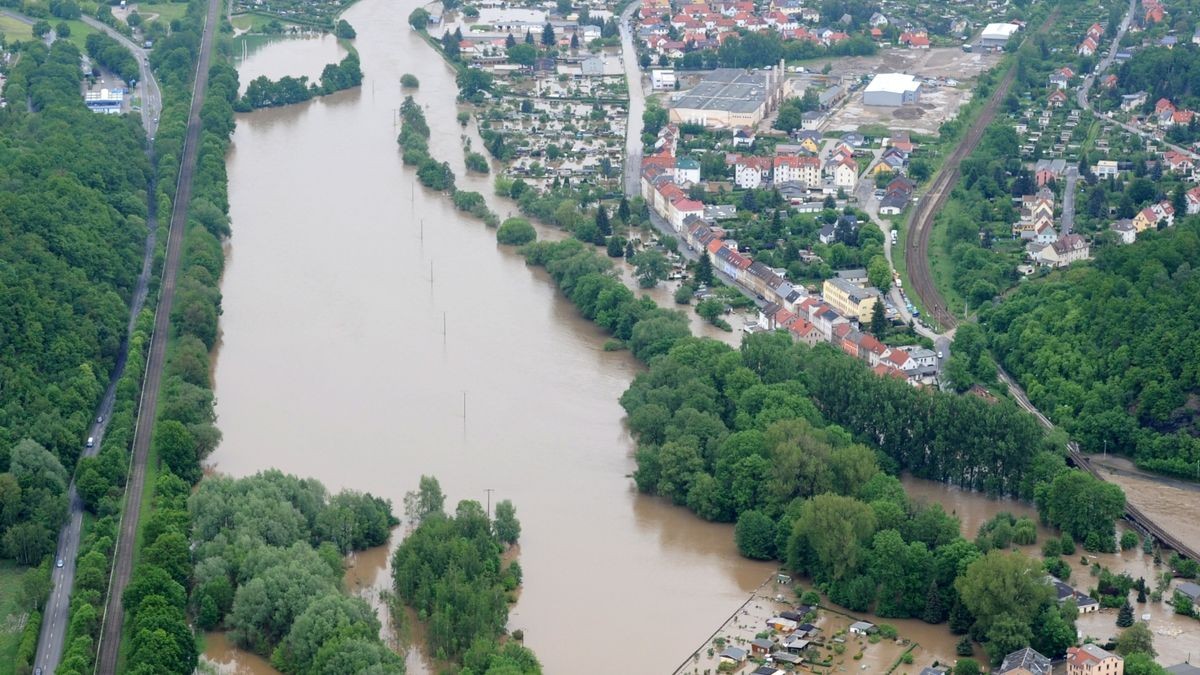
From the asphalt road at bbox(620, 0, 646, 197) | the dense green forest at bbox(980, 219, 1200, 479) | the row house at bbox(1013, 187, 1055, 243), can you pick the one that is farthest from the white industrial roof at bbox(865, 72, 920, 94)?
the dense green forest at bbox(980, 219, 1200, 479)

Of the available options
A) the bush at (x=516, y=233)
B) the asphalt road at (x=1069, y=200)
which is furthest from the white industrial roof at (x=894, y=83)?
the bush at (x=516, y=233)

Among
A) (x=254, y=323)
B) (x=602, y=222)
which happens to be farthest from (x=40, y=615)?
(x=602, y=222)

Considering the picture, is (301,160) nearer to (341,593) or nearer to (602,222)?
(602,222)

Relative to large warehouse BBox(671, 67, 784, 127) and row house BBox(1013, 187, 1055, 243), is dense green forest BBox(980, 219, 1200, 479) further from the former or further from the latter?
large warehouse BBox(671, 67, 784, 127)

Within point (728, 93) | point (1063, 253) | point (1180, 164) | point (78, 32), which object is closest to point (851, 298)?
point (1063, 253)

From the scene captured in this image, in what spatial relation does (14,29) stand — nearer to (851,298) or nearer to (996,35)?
(996,35)

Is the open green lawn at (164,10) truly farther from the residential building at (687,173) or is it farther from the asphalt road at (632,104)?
the residential building at (687,173)
